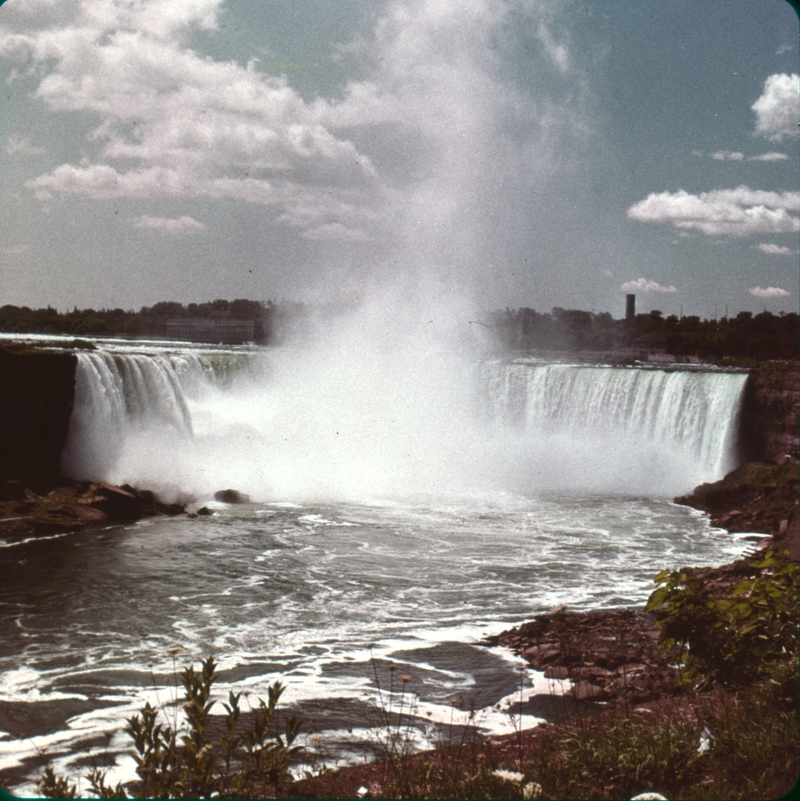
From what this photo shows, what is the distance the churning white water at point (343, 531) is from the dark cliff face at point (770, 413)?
15.4 inches

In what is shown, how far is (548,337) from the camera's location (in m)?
40.7

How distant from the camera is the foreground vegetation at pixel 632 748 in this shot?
12.1ft

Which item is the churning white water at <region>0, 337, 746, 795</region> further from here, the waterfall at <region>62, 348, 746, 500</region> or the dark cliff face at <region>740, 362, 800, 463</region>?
the dark cliff face at <region>740, 362, 800, 463</region>

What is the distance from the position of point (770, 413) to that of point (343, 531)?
1247 centimetres

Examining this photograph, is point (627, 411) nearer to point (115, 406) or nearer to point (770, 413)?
point (770, 413)

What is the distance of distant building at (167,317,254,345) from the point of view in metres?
41.2

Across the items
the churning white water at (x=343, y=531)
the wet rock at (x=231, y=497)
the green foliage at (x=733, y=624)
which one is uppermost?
the green foliage at (x=733, y=624)

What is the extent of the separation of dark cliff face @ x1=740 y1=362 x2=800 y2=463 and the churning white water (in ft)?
1.28

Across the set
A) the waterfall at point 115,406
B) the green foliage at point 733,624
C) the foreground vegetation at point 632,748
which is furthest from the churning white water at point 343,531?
the green foliage at point 733,624

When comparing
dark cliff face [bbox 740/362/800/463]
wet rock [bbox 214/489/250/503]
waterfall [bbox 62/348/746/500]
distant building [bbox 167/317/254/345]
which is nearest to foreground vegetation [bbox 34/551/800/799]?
wet rock [bbox 214/489/250/503]

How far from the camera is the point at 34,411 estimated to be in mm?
19828

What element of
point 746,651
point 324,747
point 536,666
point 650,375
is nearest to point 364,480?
point 650,375

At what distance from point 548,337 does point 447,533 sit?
2603 centimetres

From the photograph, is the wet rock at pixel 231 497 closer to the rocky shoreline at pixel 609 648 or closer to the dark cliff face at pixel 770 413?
the rocky shoreline at pixel 609 648
